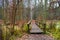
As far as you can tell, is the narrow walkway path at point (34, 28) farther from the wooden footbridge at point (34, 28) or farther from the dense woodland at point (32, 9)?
the dense woodland at point (32, 9)

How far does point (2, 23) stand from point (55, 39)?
125 centimetres

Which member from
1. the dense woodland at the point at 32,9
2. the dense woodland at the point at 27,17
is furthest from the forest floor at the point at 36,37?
the dense woodland at the point at 32,9

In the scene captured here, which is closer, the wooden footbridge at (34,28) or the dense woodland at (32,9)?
the dense woodland at (32,9)

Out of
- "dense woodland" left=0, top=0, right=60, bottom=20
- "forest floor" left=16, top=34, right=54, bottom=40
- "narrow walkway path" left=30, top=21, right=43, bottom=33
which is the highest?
"dense woodland" left=0, top=0, right=60, bottom=20

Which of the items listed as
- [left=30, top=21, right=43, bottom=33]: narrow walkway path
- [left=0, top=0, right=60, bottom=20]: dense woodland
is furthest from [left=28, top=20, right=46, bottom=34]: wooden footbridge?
[left=0, top=0, right=60, bottom=20]: dense woodland

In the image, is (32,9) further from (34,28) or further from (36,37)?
(36,37)

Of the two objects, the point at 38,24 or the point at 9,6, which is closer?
the point at 9,6

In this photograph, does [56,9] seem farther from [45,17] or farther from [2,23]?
[2,23]

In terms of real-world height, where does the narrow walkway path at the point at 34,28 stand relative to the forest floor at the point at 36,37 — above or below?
above

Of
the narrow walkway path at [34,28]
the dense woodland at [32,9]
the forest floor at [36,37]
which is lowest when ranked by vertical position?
the forest floor at [36,37]

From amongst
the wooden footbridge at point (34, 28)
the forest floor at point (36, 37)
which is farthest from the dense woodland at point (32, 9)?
Answer: the forest floor at point (36, 37)

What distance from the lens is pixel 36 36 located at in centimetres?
337

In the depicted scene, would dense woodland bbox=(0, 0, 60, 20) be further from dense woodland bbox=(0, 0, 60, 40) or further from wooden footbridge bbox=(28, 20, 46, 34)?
wooden footbridge bbox=(28, 20, 46, 34)

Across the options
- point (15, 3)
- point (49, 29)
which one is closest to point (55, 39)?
point (49, 29)
